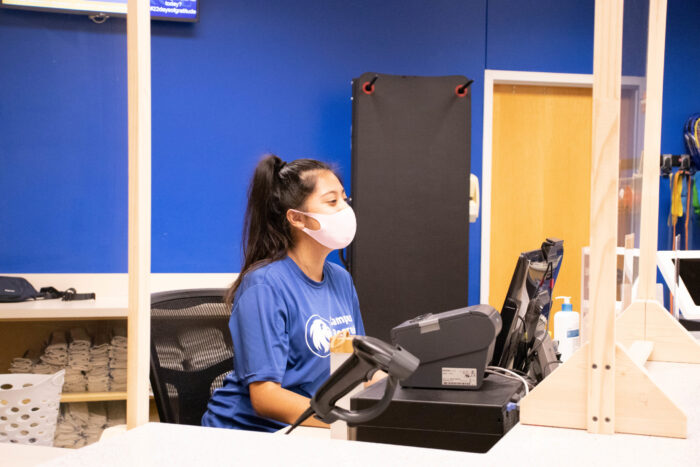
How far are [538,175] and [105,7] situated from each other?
2.68 m

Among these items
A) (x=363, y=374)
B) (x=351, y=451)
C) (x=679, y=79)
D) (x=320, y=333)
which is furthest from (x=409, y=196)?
(x=351, y=451)

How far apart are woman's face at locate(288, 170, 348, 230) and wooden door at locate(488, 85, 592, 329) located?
2353mm

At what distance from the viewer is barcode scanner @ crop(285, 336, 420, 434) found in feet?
2.59

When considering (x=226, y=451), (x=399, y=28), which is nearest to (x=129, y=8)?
(x=226, y=451)

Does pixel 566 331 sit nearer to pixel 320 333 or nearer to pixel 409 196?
pixel 320 333

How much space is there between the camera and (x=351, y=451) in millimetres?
691

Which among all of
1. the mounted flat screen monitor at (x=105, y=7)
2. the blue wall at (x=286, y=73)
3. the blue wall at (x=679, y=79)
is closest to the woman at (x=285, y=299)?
the mounted flat screen monitor at (x=105, y=7)

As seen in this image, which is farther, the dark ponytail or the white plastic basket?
the dark ponytail

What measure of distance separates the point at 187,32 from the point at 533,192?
232 cm

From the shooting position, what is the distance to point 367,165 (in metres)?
3.18

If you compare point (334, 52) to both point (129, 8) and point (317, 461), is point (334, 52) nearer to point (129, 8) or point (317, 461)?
point (129, 8)

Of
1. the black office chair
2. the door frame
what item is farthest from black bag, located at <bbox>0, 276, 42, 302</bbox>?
the door frame

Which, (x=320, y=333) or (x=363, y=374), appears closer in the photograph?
(x=363, y=374)

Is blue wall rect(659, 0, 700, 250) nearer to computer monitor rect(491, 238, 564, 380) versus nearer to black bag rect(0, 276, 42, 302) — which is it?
computer monitor rect(491, 238, 564, 380)
